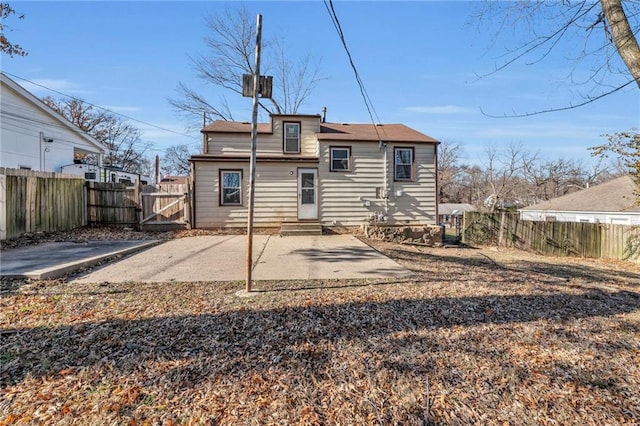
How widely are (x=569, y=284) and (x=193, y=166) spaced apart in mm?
11159

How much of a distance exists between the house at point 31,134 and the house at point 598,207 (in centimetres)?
2814

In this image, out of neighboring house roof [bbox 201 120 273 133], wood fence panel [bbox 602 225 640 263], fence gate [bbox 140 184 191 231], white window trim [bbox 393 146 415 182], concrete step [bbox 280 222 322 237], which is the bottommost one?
wood fence panel [bbox 602 225 640 263]

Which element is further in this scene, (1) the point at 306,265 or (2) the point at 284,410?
(1) the point at 306,265

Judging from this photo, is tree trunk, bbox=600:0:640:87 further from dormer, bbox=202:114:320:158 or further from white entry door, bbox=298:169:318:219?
dormer, bbox=202:114:320:158

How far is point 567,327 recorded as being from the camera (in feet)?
11.4

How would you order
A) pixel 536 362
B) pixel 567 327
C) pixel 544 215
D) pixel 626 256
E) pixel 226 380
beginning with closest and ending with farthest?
pixel 226 380 < pixel 536 362 < pixel 567 327 < pixel 626 256 < pixel 544 215

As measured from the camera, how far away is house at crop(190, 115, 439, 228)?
12.0 metres

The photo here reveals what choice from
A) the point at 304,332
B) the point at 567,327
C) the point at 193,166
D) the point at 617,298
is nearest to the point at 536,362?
the point at 567,327

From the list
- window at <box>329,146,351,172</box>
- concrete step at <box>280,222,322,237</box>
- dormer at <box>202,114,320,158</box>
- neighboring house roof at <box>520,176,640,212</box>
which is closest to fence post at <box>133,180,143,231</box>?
dormer at <box>202,114,320,158</box>

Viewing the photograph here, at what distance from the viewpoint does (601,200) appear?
798 inches

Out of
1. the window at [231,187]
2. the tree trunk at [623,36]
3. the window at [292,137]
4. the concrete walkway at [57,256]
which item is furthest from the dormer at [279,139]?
the tree trunk at [623,36]

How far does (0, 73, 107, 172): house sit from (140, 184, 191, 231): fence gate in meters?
5.40

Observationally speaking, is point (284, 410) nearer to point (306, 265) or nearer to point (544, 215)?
point (306, 265)

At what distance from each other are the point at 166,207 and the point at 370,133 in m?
8.45
